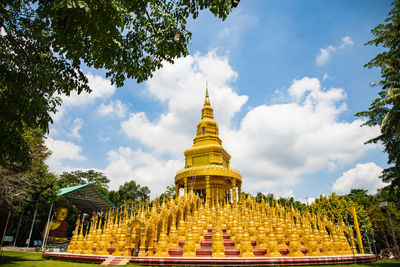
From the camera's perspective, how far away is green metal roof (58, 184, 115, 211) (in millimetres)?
27906

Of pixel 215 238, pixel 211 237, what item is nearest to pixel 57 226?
pixel 211 237

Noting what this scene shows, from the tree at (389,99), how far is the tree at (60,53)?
12139 mm

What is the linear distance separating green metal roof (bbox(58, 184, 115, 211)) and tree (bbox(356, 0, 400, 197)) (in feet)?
91.3

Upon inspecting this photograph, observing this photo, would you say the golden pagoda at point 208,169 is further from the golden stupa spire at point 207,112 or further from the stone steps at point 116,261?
the stone steps at point 116,261

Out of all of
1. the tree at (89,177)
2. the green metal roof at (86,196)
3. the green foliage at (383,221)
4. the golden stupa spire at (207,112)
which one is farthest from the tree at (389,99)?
the tree at (89,177)

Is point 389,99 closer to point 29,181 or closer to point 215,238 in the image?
point 215,238

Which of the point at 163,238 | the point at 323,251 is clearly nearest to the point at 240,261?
the point at 163,238

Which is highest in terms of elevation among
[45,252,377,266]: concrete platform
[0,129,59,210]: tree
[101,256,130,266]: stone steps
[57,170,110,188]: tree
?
[57,170,110,188]: tree

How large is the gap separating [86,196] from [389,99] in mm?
30922

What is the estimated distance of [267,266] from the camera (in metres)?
8.45

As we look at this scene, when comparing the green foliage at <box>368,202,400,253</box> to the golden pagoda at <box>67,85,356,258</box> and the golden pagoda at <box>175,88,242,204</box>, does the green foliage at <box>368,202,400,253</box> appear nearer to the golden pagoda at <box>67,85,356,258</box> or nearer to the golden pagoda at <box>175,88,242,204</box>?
the golden pagoda at <box>175,88,242,204</box>

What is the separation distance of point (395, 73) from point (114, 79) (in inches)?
613

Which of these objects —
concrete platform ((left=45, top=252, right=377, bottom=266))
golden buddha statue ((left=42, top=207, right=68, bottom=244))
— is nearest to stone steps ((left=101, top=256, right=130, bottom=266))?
concrete platform ((left=45, top=252, right=377, bottom=266))

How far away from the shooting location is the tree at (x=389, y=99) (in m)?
13.3
